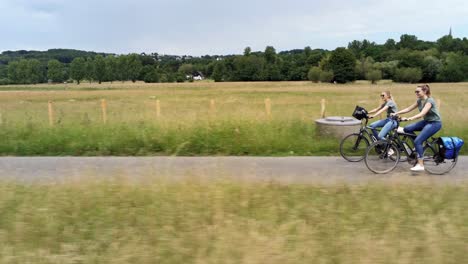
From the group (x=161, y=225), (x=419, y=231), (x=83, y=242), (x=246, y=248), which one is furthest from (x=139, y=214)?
(x=419, y=231)

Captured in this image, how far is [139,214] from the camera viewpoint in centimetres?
407

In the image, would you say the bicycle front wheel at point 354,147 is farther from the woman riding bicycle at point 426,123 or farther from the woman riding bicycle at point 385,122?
the woman riding bicycle at point 426,123

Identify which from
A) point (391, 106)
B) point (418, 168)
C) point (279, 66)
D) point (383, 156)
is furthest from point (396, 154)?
point (279, 66)

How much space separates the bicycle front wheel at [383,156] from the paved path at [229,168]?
7.3 inches

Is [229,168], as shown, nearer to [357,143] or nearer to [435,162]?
[357,143]

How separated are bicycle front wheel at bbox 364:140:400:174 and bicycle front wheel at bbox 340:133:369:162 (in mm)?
641

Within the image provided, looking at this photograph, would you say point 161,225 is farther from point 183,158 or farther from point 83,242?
point 183,158

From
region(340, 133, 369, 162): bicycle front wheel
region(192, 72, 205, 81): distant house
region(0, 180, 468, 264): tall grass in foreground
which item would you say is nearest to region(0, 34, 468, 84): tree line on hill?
region(192, 72, 205, 81): distant house

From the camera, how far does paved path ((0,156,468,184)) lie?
6.57m

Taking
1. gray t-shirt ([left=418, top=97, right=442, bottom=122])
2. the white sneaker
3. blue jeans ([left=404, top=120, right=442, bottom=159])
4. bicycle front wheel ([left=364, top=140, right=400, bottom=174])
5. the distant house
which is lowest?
the white sneaker

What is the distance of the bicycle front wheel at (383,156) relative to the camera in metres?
7.62

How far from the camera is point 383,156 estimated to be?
7.70m

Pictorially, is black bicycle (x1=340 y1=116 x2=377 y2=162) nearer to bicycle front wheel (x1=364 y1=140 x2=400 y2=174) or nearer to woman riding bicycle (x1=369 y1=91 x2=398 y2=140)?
woman riding bicycle (x1=369 y1=91 x2=398 y2=140)

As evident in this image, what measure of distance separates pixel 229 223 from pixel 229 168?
341cm
